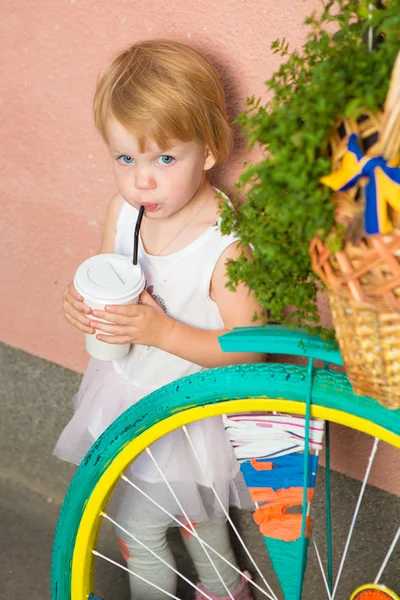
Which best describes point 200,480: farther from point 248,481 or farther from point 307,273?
point 307,273

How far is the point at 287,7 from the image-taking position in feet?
3.63

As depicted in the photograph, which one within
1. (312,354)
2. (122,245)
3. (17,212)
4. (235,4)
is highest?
(235,4)

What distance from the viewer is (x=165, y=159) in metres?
1.10

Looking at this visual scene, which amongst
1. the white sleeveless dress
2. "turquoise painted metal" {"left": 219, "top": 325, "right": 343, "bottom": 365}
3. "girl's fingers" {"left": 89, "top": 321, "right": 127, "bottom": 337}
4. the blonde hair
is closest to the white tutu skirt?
the white sleeveless dress

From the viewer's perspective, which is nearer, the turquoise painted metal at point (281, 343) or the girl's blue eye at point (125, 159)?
the turquoise painted metal at point (281, 343)

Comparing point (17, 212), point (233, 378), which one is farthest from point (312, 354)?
point (17, 212)

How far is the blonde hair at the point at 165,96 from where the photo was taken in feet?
3.48

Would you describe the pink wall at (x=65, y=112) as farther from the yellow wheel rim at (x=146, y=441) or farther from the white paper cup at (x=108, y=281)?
the yellow wheel rim at (x=146, y=441)

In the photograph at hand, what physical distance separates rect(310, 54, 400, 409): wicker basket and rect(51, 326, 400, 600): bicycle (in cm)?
17

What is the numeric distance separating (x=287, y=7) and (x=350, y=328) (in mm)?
599

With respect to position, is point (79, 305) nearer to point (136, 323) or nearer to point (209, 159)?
point (136, 323)

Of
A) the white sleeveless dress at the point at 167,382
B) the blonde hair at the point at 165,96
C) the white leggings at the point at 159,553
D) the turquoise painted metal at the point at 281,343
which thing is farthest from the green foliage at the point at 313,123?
the white leggings at the point at 159,553

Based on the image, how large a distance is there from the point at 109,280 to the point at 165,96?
0.29m

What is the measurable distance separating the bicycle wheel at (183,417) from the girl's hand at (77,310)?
0.53ft
